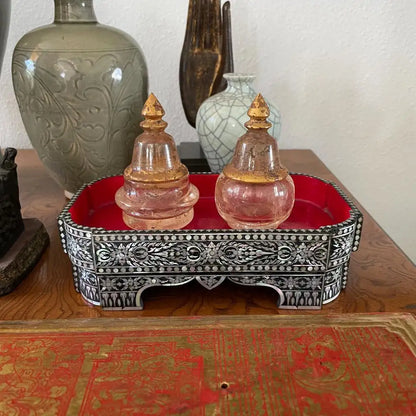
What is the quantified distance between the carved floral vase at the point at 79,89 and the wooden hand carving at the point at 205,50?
0.42 feet

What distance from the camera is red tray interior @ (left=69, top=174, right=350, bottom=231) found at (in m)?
0.64

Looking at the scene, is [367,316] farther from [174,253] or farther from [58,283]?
[58,283]

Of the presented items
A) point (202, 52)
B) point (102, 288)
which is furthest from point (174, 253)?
point (202, 52)

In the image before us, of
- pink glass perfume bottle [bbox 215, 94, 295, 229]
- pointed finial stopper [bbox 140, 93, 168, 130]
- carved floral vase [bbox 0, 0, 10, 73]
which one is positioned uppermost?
carved floral vase [bbox 0, 0, 10, 73]

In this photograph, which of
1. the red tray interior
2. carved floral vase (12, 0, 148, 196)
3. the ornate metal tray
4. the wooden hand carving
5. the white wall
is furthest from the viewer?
the white wall

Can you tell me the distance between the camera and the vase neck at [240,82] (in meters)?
0.78

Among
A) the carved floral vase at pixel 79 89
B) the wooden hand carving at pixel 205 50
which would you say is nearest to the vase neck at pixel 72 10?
the carved floral vase at pixel 79 89

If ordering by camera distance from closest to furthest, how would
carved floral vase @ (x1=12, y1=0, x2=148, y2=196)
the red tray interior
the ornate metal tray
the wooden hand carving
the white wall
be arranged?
1. the ornate metal tray
2. the red tray interior
3. carved floral vase @ (x1=12, y1=0, x2=148, y2=196)
4. the wooden hand carving
5. the white wall

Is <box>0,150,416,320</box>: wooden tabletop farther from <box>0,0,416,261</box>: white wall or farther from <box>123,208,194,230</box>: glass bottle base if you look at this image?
<box>0,0,416,261</box>: white wall

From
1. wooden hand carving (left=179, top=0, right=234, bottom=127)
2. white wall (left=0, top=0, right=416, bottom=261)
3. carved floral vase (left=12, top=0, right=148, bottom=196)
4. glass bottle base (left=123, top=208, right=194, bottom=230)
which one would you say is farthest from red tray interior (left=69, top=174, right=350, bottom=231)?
white wall (left=0, top=0, right=416, bottom=261)

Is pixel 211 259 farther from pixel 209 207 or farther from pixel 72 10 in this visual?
pixel 72 10

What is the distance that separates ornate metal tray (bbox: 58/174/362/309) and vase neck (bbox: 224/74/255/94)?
33 cm

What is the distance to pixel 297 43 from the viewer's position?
3.65 ft

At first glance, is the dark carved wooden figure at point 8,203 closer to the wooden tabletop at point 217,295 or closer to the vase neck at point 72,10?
the wooden tabletop at point 217,295
